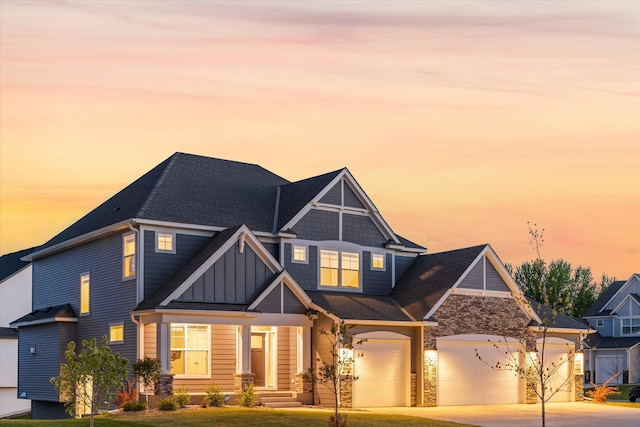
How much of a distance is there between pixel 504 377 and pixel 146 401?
1666cm

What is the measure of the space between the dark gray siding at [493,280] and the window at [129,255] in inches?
614

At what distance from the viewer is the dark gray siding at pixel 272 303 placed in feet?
116

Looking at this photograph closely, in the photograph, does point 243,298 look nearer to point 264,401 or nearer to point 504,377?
point 264,401

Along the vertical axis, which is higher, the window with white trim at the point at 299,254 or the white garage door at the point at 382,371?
the window with white trim at the point at 299,254

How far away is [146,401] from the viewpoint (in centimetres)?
3234

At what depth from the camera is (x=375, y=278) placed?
4153 cm

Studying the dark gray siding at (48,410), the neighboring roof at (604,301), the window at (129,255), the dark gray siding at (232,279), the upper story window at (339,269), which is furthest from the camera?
the neighboring roof at (604,301)

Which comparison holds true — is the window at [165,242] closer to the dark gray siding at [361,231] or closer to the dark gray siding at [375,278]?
the dark gray siding at [361,231]

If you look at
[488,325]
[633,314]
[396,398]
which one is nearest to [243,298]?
[396,398]

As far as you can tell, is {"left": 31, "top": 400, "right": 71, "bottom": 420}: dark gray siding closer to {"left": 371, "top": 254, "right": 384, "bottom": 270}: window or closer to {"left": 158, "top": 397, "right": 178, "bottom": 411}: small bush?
{"left": 158, "top": 397, "right": 178, "bottom": 411}: small bush

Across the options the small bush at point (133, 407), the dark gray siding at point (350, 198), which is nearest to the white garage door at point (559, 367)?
the dark gray siding at point (350, 198)

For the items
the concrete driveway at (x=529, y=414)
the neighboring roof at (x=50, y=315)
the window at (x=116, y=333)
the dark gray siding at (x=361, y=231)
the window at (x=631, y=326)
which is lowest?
the concrete driveway at (x=529, y=414)

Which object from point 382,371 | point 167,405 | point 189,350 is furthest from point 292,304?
point 167,405

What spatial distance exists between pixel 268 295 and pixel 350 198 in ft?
23.9
